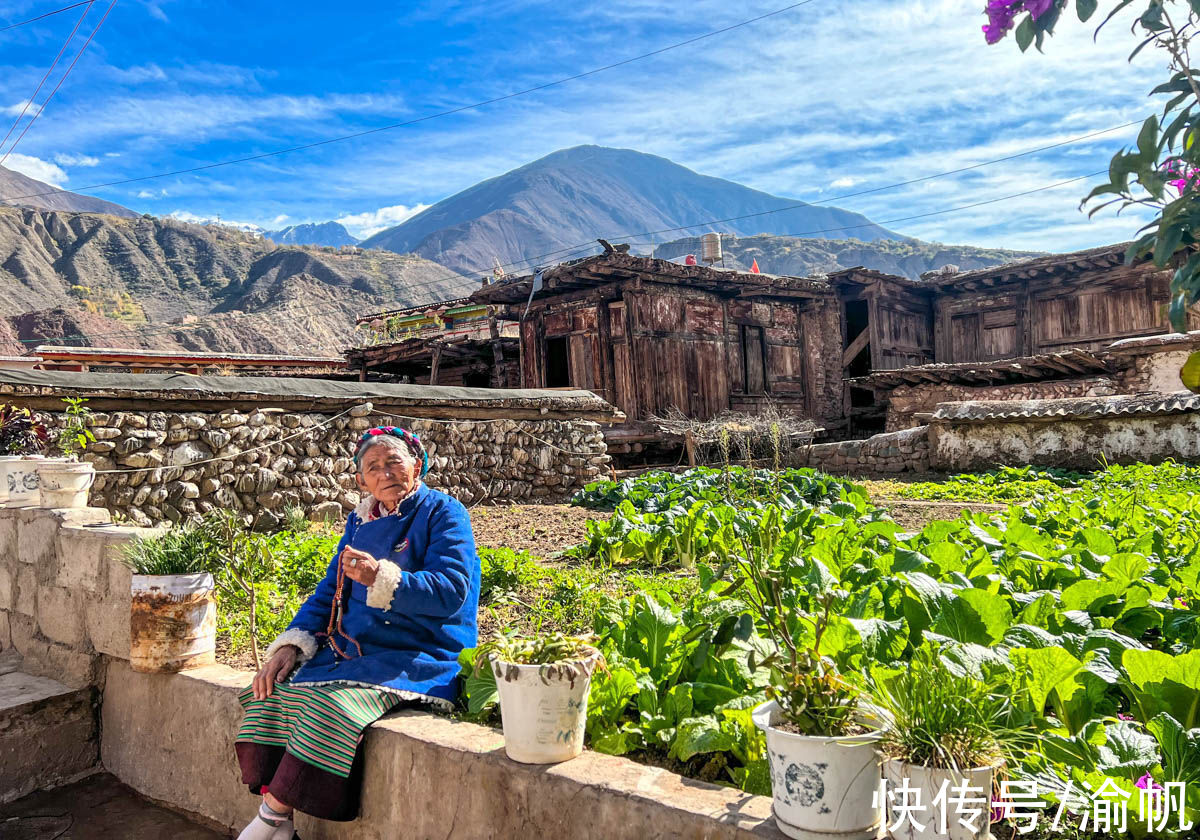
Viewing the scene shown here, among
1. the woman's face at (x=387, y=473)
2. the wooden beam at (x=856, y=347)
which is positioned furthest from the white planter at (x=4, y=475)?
→ the wooden beam at (x=856, y=347)

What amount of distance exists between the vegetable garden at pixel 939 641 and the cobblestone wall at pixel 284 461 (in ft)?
11.5

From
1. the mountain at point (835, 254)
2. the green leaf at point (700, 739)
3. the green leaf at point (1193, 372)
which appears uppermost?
the mountain at point (835, 254)

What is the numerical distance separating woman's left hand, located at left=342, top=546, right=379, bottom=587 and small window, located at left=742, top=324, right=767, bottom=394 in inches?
590

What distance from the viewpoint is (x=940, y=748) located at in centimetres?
158

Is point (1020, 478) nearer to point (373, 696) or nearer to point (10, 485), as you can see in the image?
point (373, 696)

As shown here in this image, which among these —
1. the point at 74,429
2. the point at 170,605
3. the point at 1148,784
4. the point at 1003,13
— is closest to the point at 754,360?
the point at 74,429

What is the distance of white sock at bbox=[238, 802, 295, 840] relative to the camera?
2.81m

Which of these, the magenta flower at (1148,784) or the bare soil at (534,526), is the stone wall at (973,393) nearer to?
the bare soil at (534,526)

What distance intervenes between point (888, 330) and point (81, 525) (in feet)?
58.1

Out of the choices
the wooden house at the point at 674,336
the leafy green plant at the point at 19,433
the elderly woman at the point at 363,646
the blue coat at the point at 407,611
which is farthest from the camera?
the wooden house at the point at 674,336

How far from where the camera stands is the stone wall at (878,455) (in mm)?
13031

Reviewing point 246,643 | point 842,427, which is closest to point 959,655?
point 246,643

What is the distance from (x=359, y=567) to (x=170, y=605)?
1490mm

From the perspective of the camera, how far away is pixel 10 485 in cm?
549
